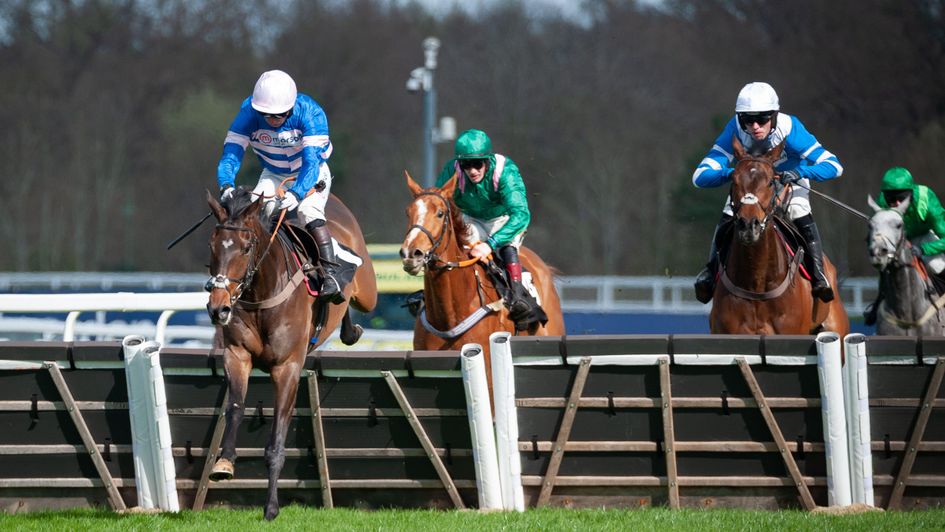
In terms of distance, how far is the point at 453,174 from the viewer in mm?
8969

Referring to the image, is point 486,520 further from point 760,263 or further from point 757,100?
point 757,100

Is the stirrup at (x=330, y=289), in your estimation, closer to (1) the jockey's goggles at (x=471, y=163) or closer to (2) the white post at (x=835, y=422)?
(1) the jockey's goggles at (x=471, y=163)

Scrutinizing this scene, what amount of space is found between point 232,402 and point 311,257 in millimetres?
1377

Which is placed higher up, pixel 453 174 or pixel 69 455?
pixel 453 174

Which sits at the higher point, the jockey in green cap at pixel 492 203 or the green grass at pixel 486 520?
the jockey in green cap at pixel 492 203

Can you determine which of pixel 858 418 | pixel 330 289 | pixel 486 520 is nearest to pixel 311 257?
pixel 330 289

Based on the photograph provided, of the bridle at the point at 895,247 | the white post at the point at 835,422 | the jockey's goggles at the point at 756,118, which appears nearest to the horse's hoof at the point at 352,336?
the jockey's goggles at the point at 756,118

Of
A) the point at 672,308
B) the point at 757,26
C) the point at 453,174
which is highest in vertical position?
the point at 757,26

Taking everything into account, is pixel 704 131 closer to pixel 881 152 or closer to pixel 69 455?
pixel 881 152

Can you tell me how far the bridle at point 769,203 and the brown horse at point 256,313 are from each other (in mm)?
2495

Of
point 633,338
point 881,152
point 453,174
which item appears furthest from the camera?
point 881,152

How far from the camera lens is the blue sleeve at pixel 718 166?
787 cm

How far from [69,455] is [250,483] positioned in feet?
3.22

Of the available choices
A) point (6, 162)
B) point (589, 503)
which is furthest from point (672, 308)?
point (6, 162)
